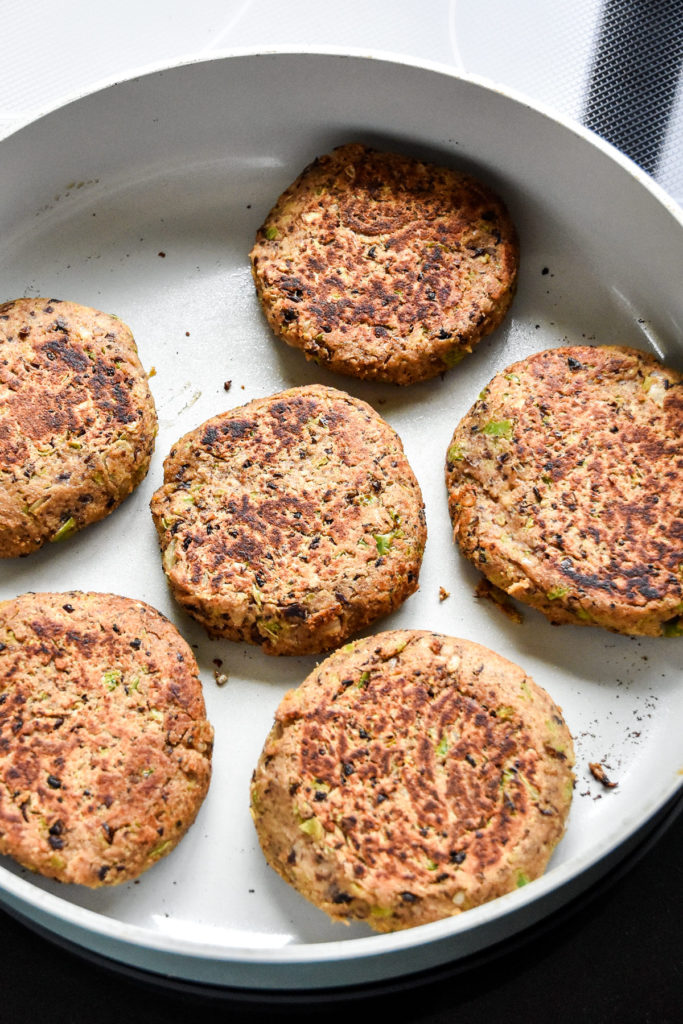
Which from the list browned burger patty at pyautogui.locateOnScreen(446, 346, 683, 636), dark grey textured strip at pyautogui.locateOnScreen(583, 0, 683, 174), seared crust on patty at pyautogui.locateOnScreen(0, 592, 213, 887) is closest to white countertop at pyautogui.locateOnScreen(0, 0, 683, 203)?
dark grey textured strip at pyautogui.locateOnScreen(583, 0, 683, 174)

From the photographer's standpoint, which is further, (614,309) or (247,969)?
(614,309)

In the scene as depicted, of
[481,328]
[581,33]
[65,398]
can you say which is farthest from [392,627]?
[581,33]

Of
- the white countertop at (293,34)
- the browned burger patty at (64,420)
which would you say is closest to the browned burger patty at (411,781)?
the browned burger patty at (64,420)

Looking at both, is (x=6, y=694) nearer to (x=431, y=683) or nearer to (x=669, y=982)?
(x=431, y=683)

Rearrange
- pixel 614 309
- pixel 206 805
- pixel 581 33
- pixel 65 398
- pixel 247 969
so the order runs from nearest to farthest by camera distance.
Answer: pixel 247 969
pixel 206 805
pixel 65 398
pixel 614 309
pixel 581 33

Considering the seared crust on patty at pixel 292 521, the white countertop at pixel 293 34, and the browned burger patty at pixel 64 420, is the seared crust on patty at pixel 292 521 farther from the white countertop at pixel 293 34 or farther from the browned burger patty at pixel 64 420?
the white countertop at pixel 293 34

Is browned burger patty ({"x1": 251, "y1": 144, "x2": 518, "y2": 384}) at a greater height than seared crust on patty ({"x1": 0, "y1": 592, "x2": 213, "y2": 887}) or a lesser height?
greater

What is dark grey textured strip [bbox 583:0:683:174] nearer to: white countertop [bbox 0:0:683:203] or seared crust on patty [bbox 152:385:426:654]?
white countertop [bbox 0:0:683:203]
